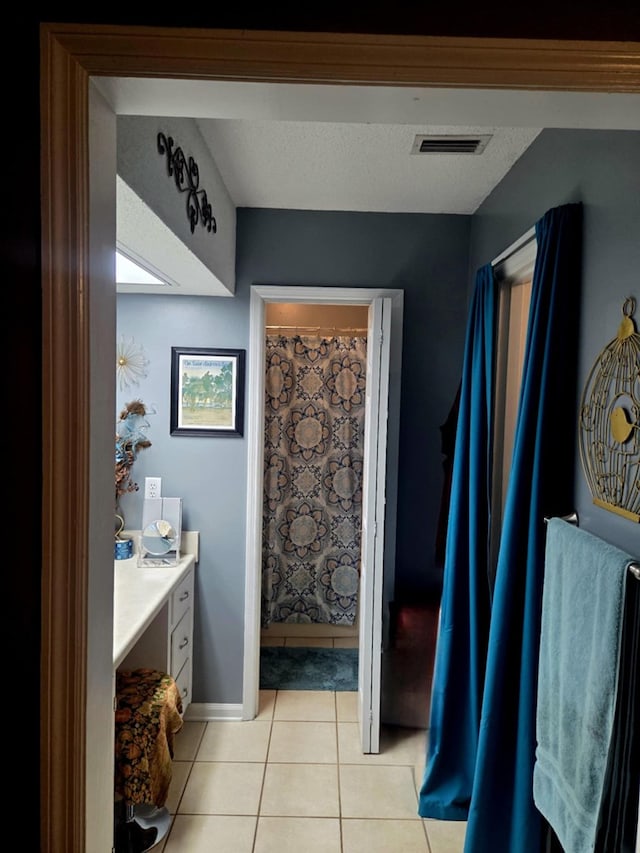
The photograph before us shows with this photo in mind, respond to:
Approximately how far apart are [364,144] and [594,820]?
6.65 feet

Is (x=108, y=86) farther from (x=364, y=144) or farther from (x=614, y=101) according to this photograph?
(x=364, y=144)

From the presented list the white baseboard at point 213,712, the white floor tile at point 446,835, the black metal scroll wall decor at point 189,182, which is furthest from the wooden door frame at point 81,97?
the white baseboard at point 213,712

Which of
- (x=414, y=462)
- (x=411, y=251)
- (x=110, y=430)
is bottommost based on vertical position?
(x=414, y=462)

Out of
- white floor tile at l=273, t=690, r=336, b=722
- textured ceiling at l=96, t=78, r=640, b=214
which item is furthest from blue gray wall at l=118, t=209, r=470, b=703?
white floor tile at l=273, t=690, r=336, b=722

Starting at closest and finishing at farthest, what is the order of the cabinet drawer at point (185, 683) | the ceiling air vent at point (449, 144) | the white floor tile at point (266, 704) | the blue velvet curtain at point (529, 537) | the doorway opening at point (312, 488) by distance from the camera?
the blue velvet curtain at point (529, 537) → the ceiling air vent at point (449, 144) → the cabinet drawer at point (185, 683) → the white floor tile at point (266, 704) → the doorway opening at point (312, 488)

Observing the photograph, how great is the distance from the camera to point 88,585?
82cm

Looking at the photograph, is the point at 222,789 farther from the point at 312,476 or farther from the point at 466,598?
the point at 312,476

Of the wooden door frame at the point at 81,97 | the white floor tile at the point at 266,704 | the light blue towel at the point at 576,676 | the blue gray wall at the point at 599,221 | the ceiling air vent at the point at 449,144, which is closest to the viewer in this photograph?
the wooden door frame at the point at 81,97

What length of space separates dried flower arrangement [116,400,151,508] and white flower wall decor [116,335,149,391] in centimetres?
11

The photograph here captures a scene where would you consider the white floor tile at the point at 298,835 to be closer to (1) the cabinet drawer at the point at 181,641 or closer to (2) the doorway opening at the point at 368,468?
(2) the doorway opening at the point at 368,468

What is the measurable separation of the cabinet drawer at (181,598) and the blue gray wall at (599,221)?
1.79 metres

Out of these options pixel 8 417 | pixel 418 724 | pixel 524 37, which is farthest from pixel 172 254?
pixel 418 724

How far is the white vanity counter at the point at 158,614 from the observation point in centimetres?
197

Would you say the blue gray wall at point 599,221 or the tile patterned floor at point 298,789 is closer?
the blue gray wall at point 599,221
